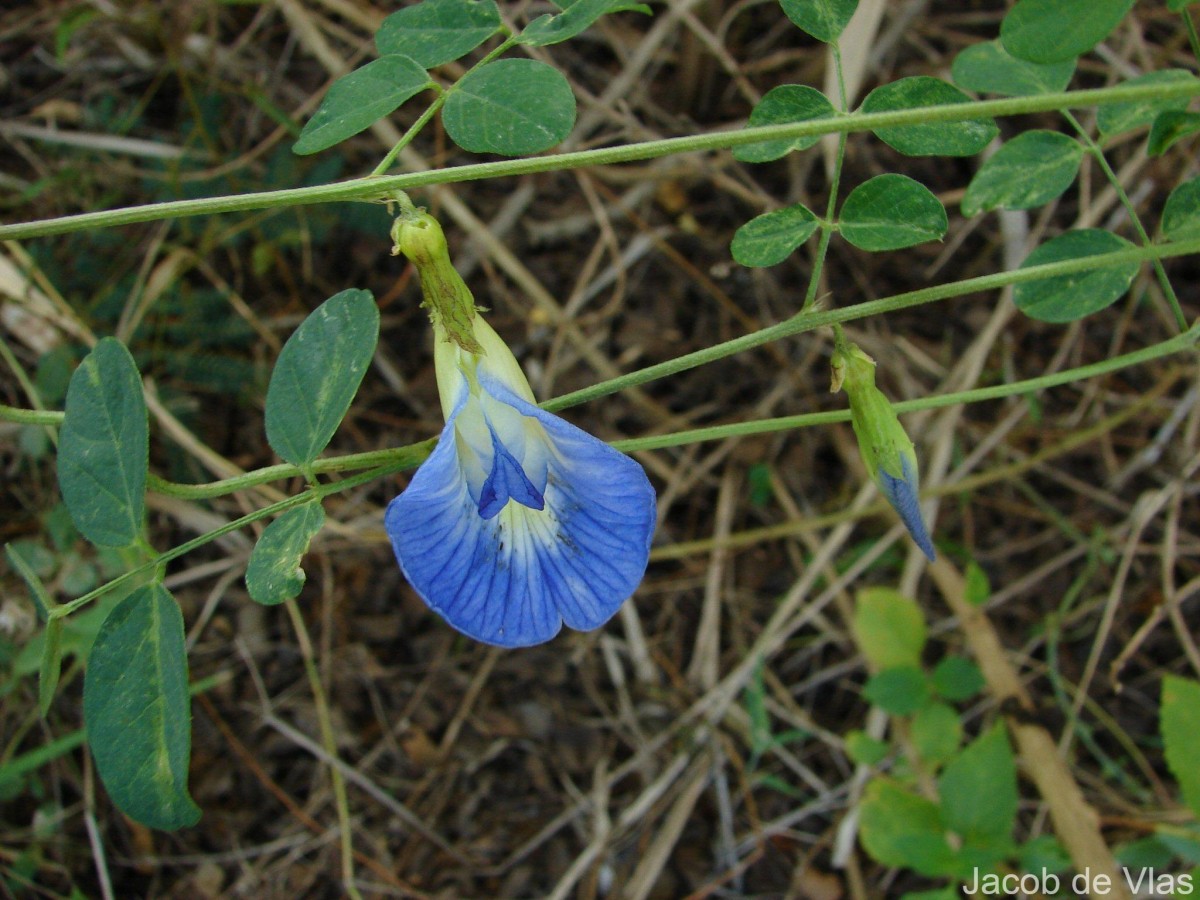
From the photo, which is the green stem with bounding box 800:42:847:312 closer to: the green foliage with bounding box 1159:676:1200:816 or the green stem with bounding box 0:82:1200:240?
the green stem with bounding box 0:82:1200:240

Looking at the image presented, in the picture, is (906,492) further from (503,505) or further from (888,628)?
(888,628)

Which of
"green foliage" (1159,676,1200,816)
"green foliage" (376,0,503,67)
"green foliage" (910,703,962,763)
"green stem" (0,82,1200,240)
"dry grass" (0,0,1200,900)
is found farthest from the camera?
"dry grass" (0,0,1200,900)

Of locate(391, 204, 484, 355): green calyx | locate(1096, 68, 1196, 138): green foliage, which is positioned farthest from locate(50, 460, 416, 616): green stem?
locate(1096, 68, 1196, 138): green foliage

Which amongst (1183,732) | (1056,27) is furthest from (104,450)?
Answer: (1183,732)

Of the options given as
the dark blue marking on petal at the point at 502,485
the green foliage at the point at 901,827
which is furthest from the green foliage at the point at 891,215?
the green foliage at the point at 901,827

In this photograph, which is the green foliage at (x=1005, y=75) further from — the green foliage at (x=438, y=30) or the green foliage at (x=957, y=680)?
the green foliage at (x=957, y=680)

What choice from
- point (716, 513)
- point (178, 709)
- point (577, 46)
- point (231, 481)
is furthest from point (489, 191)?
point (178, 709)
